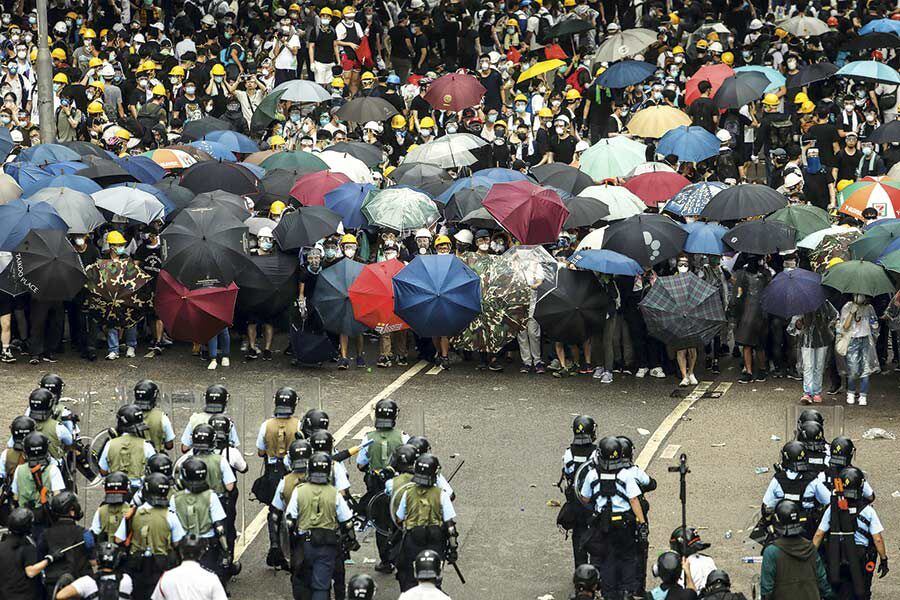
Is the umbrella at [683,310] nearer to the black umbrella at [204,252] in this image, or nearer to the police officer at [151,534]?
the black umbrella at [204,252]

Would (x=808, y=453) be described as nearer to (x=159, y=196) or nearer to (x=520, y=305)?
(x=520, y=305)

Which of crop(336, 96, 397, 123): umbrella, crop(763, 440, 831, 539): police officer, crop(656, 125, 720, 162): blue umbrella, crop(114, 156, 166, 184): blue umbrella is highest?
crop(336, 96, 397, 123): umbrella

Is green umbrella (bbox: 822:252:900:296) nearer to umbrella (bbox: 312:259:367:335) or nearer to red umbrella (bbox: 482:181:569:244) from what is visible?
red umbrella (bbox: 482:181:569:244)

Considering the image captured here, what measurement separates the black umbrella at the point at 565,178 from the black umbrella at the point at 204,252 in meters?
4.48

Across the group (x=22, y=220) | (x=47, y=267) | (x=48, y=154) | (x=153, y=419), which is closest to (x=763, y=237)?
(x=153, y=419)

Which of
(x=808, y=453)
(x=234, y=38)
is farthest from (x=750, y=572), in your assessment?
(x=234, y=38)

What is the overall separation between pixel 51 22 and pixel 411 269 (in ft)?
56.3

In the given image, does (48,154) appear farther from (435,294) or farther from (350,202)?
(435,294)

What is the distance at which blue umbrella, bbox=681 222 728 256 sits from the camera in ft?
69.5

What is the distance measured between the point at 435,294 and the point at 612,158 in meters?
4.73

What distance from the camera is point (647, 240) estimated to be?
69.1ft

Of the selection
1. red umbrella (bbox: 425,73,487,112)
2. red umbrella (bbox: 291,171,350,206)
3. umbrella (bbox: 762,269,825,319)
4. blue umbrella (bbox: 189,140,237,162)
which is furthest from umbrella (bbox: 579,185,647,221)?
blue umbrella (bbox: 189,140,237,162)

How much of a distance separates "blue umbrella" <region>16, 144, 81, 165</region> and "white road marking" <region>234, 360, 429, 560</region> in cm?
578

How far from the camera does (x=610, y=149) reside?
24.6m
